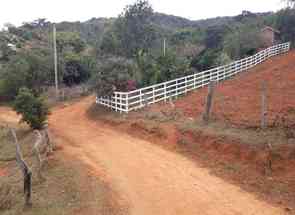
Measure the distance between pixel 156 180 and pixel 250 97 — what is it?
34.8ft

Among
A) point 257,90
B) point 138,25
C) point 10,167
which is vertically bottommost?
point 10,167

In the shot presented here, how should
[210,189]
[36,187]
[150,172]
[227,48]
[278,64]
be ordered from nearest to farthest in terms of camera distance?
[210,189] < [36,187] < [150,172] < [278,64] < [227,48]

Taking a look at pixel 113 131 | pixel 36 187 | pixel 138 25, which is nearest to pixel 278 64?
pixel 138 25

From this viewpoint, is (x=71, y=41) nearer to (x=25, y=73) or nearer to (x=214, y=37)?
(x=214, y=37)

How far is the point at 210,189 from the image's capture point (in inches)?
353

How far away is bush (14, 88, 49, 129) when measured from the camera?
16.1m

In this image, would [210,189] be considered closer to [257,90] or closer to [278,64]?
[257,90]

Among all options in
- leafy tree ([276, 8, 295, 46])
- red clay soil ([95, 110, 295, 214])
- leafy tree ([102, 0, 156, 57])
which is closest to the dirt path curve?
red clay soil ([95, 110, 295, 214])

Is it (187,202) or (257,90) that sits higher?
(257,90)

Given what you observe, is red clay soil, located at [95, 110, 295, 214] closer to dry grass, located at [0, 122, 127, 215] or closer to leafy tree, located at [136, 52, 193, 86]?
dry grass, located at [0, 122, 127, 215]

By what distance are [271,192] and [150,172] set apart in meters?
3.40

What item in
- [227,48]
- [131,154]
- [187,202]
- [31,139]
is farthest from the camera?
[227,48]

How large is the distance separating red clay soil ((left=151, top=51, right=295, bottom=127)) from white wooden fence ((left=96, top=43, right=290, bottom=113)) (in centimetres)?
57

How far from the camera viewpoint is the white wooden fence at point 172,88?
18297 mm
